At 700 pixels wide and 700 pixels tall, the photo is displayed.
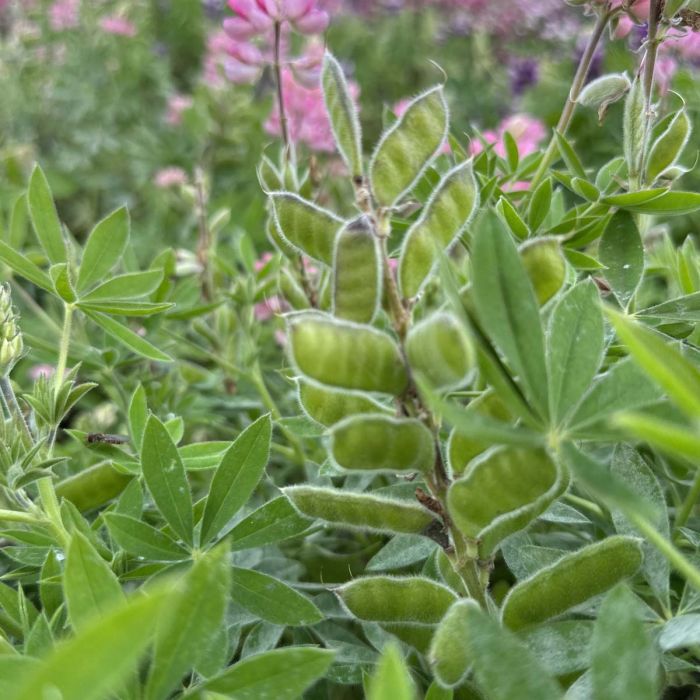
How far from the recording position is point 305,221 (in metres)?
0.46

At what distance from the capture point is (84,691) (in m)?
0.29

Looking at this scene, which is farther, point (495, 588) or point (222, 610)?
point (495, 588)

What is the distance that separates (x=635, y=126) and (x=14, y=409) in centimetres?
50

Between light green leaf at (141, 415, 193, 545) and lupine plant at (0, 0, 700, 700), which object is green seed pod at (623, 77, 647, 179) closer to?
lupine plant at (0, 0, 700, 700)

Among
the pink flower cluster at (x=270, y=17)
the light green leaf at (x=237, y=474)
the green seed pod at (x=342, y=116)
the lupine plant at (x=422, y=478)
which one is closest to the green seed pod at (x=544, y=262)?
the lupine plant at (x=422, y=478)

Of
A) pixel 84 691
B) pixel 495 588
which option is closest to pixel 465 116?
pixel 495 588

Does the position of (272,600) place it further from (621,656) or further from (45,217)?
(45,217)

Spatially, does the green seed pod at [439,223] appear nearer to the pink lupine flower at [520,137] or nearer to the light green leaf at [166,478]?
the light green leaf at [166,478]

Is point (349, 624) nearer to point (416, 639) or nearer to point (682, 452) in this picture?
point (416, 639)

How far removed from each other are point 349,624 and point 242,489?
0.18 meters

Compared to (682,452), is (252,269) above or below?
Result: below

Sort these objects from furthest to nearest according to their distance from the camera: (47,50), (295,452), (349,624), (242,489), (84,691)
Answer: (47,50)
(295,452)
(349,624)
(242,489)
(84,691)

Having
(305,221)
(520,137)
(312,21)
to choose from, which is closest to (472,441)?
(305,221)

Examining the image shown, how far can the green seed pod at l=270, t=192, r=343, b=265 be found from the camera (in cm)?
46
